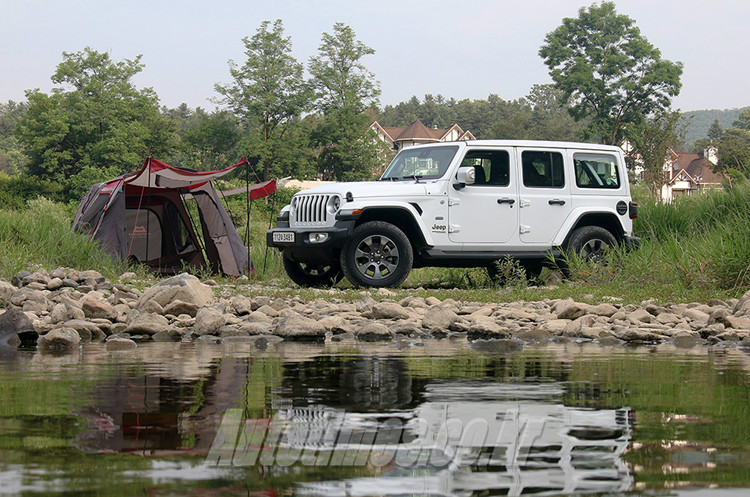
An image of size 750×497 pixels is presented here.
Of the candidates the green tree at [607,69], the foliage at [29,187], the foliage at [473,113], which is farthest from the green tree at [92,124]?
the foliage at [473,113]

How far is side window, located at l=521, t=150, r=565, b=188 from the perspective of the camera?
13578 mm

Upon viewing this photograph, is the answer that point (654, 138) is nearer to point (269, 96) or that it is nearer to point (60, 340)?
point (269, 96)

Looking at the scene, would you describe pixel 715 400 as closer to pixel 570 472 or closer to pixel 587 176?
pixel 570 472

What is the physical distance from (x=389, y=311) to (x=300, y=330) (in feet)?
4.52

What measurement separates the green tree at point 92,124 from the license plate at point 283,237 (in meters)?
56.7

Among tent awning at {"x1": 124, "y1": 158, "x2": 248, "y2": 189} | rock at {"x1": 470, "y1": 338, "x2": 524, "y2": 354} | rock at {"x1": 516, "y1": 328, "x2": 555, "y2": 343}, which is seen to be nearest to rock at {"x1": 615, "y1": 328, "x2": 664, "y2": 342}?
rock at {"x1": 516, "y1": 328, "x2": 555, "y2": 343}

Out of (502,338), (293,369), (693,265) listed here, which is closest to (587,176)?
(693,265)

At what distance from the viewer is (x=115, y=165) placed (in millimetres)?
68750

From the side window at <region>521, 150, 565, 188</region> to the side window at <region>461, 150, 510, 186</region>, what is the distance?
0.94 feet

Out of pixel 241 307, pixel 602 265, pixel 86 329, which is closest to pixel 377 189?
pixel 602 265

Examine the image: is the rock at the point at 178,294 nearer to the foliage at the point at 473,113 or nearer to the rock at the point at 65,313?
the rock at the point at 65,313

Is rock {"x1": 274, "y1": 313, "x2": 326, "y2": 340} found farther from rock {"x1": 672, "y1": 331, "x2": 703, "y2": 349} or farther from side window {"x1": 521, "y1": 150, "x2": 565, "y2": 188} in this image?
side window {"x1": 521, "y1": 150, "x2": 565, "y2": 188}

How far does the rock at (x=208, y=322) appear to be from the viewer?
26.2ft

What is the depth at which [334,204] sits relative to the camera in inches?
497
